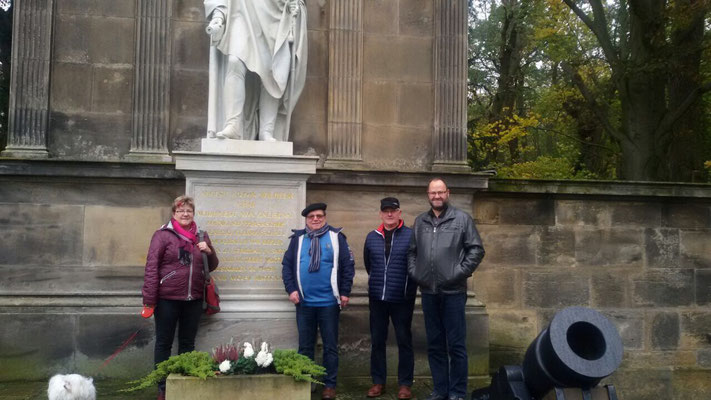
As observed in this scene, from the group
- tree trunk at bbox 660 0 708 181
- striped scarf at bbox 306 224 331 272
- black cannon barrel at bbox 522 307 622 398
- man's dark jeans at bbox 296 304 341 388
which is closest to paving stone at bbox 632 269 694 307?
black cannon barrel at bbox 522 307 622 398

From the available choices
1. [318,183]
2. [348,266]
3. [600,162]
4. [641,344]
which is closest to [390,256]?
[348,266]

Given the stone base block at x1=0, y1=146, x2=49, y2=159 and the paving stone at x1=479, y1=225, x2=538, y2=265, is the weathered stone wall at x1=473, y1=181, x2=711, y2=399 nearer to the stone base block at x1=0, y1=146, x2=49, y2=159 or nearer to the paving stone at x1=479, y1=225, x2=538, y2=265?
the paving stone at x1=479, y1=225, x2=538, y2=265

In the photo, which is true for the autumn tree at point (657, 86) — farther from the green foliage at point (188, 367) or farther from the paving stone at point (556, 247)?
the green foliage at point (188, 367)

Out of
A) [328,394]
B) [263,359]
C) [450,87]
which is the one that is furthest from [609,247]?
[263,359]

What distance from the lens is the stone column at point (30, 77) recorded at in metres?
7.58

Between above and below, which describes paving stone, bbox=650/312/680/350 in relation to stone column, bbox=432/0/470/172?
below

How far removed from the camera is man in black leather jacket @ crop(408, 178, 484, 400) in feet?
19.6

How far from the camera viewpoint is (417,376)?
7578mm

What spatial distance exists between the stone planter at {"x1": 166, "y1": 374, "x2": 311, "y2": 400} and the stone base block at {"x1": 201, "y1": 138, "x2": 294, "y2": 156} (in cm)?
239

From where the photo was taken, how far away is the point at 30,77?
7.63 metres

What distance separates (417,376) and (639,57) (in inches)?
385

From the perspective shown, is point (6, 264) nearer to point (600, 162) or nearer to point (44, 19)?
point (44, 19)

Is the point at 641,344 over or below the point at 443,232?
below

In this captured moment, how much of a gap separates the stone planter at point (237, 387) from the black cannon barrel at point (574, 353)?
1844mm
